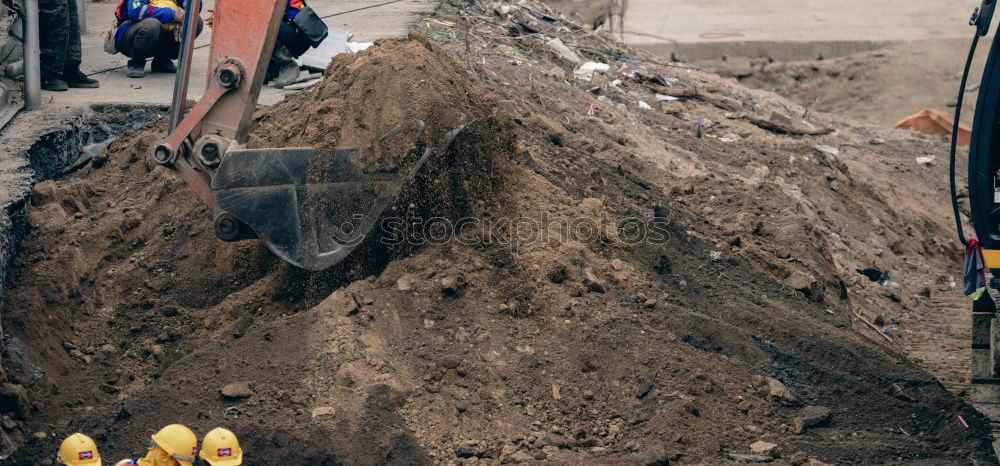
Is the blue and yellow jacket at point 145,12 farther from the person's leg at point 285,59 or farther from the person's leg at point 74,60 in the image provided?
the person's leg at point 285,59

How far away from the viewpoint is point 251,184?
557 centimetres

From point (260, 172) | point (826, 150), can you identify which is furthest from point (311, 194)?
point (826, 150)

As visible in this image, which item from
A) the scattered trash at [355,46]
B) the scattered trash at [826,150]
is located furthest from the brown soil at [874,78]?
the scattered trash at [355,46]

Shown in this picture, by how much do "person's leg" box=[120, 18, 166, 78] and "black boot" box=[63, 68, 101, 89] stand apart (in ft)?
1.37

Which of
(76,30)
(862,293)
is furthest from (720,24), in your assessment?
(76,30)

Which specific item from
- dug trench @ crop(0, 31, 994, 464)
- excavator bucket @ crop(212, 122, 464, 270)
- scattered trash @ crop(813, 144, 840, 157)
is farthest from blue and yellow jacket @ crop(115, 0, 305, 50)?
scattered trash @ crop(813, 144, 840, 157)

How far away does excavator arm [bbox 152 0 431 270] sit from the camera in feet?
18.1

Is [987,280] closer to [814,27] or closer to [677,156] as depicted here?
[677,156]

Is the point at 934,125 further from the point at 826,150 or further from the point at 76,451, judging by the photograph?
the point at 76,451

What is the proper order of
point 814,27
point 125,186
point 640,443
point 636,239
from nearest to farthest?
point 640,443
point 636,239
point 125,186
point 814,27

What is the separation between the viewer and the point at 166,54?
929 centimetres

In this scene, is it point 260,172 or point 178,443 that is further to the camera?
point 260,172

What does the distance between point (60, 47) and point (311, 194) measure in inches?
157

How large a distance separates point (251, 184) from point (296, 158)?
29 centimetres
